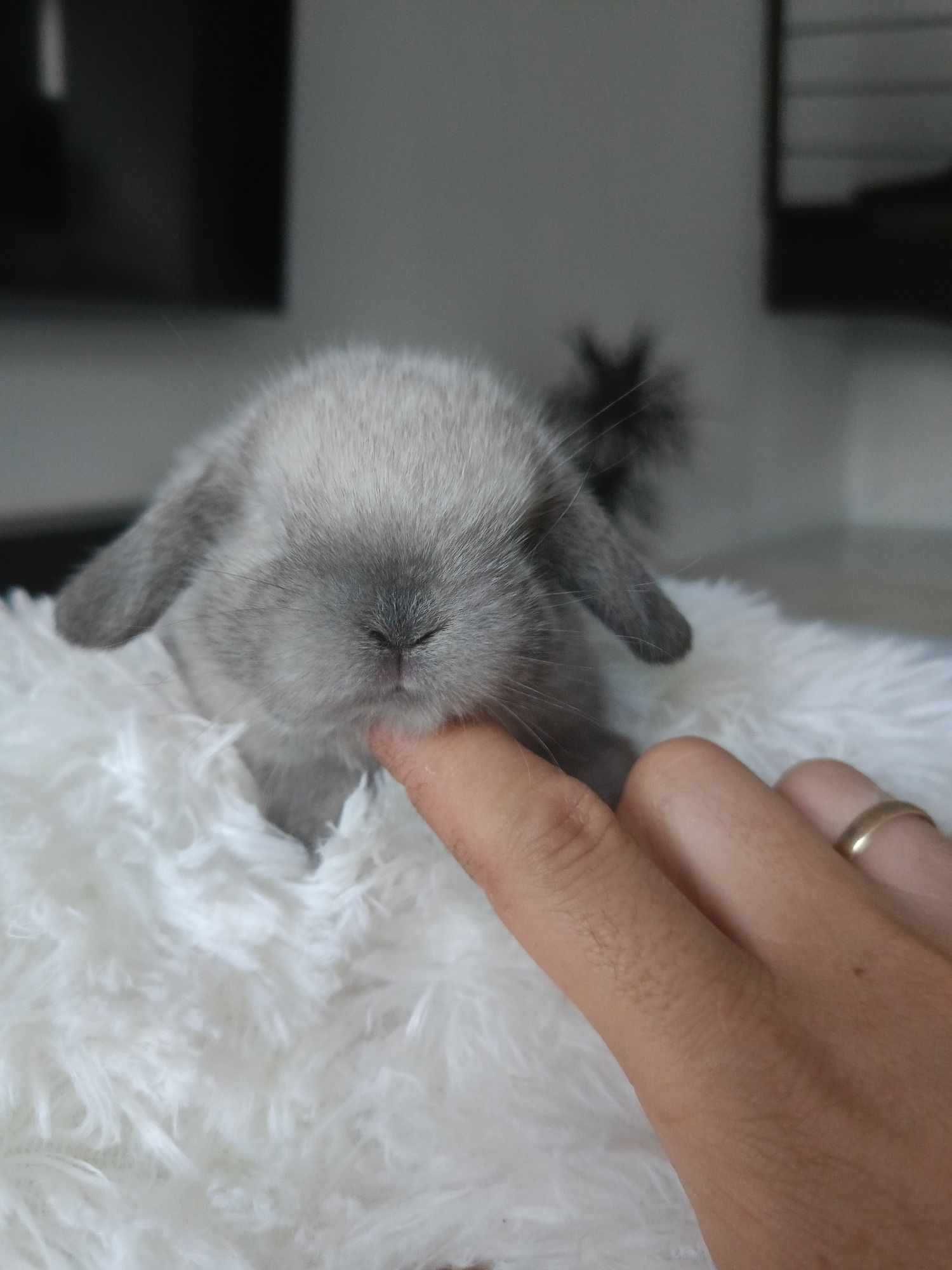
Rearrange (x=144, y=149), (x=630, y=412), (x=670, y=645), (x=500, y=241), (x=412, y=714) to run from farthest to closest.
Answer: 1. (x=500, y=241)
2. (x=630, y=412)
3. (x=144, y=149)
4. (x=670, y=645)
5. (x=412, y=714)

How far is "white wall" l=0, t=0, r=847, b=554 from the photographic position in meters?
1.50

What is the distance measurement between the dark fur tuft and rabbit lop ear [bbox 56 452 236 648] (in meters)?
1.14

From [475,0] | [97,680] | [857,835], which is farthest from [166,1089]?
[475,0]


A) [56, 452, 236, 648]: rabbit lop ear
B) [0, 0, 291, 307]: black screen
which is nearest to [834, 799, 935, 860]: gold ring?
[56, 452, 236, 648]: rabbit lop ear

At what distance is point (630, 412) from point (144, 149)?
949 mm

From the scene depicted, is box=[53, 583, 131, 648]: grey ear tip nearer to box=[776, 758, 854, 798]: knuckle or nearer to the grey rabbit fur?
the grey rabbit fur

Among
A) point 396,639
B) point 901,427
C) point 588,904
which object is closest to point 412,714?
point 396,639

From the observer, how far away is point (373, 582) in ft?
1.89

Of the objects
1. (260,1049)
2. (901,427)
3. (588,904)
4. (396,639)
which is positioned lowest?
(260,1049)

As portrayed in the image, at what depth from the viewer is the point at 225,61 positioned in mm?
1493

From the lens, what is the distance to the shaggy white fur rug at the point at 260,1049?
0.52 meters

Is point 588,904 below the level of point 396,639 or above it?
below

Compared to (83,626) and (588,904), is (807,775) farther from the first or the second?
(83,626)

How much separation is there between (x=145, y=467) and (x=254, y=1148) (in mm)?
1179
